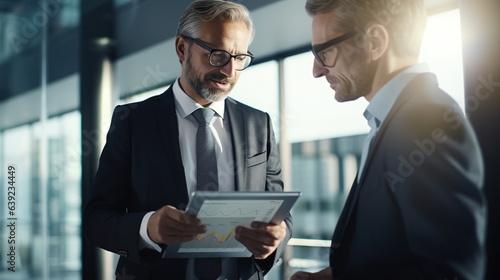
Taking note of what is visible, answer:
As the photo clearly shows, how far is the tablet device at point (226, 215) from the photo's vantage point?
142cm

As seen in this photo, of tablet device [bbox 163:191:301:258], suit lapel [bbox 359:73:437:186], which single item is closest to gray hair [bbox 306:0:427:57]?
suit lapel [bbox 359:73:437:186]

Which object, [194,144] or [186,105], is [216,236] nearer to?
[194,144]

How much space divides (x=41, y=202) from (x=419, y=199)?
14.9 ft

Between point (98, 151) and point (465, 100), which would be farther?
point (98, 151)

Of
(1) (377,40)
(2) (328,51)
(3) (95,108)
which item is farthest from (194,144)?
(3) (95,108)

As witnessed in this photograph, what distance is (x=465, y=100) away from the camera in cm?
192

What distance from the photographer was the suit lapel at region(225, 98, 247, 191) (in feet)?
6.09

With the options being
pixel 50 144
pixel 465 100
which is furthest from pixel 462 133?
pixel 50 144

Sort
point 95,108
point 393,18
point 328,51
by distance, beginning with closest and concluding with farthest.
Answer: point 393,18 < point 328,51 < point 95,108


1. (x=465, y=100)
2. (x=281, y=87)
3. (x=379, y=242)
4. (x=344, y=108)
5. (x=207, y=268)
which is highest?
(x=281, y=87)

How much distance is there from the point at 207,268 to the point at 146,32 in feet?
10.5

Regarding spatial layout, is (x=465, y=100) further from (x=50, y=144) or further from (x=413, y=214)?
(x=50, y=144)

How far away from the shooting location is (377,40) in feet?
4.73

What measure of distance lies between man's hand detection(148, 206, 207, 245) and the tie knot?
46cm
